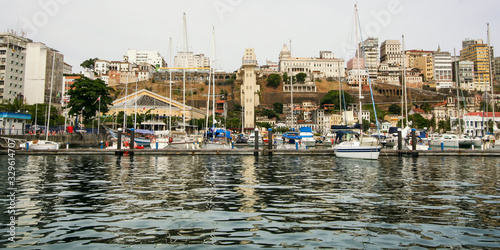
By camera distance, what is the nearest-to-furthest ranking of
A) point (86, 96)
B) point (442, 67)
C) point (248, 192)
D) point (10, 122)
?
point (248, 192), point (10, 122), point (86, 96), point (442, 67)

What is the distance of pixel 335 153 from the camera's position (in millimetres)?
35188

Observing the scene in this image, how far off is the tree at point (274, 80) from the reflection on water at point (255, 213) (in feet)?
500

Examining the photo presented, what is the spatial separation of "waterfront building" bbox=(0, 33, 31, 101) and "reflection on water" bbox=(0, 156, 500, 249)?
9324 centimetres

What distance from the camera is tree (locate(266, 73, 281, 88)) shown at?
554ft

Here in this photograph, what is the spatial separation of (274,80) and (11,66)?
338 feet

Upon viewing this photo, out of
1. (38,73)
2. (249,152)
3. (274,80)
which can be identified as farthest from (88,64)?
(249,152)

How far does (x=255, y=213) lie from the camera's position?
10820 millimetres

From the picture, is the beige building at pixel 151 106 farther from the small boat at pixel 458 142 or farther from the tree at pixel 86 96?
the small boat at pixel 458 142

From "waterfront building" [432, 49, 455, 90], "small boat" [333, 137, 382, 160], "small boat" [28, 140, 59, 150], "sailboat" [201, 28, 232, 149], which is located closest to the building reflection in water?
"small boat" [333, 137, 382, 160]

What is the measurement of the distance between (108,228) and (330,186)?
10294mm

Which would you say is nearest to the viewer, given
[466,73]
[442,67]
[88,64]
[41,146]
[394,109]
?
[41,146]

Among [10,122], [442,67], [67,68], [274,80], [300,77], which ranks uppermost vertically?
[442,67]

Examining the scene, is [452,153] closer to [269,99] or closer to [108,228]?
[108,228]

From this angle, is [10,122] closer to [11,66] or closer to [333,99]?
[11,66]
